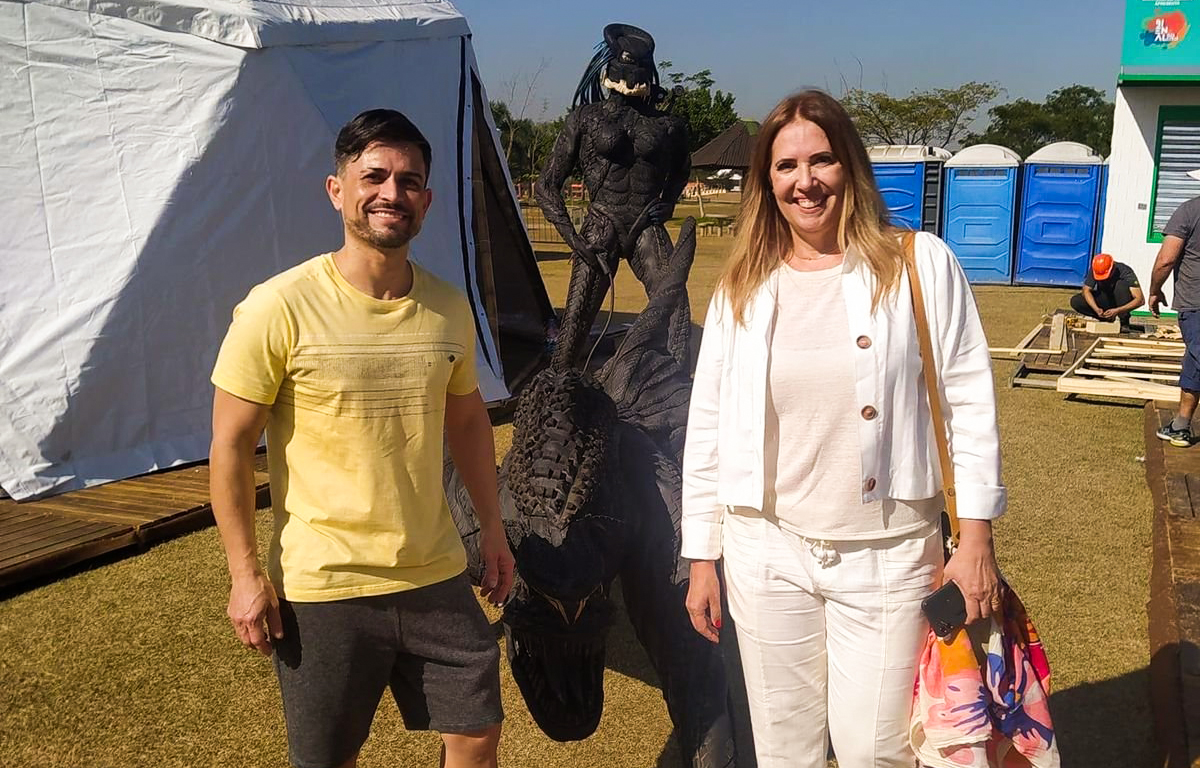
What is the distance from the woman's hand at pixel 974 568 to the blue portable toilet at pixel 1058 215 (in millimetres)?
15544

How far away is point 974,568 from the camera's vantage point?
1764 millimetres

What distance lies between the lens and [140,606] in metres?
Answer: 4.47

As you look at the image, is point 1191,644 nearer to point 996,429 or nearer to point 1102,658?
point 1102,658

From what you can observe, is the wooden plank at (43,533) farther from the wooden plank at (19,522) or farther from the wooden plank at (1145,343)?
the wooden plank at (1145,343)

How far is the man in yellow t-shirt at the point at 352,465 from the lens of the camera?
1.88 meters

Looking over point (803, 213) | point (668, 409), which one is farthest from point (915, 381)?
point (668, 409)

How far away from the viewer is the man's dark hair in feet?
6.27

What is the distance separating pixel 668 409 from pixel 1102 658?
6.44 ft

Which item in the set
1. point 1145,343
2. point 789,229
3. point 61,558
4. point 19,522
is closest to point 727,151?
point 1145,343

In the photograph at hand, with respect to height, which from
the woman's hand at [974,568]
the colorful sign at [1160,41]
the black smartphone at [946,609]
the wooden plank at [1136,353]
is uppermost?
the colorful sign at [1160,41]

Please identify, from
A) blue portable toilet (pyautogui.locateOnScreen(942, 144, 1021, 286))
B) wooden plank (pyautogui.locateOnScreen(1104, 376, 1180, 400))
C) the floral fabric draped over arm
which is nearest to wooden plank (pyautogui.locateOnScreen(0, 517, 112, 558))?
the floral fabric draped over arm

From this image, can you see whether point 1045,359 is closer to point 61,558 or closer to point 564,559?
point 564,559

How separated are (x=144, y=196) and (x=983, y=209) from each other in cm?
1408

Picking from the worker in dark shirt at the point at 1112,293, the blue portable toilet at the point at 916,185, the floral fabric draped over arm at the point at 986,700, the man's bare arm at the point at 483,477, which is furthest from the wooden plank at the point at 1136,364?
the blue portable toilet at the point at 916,185
